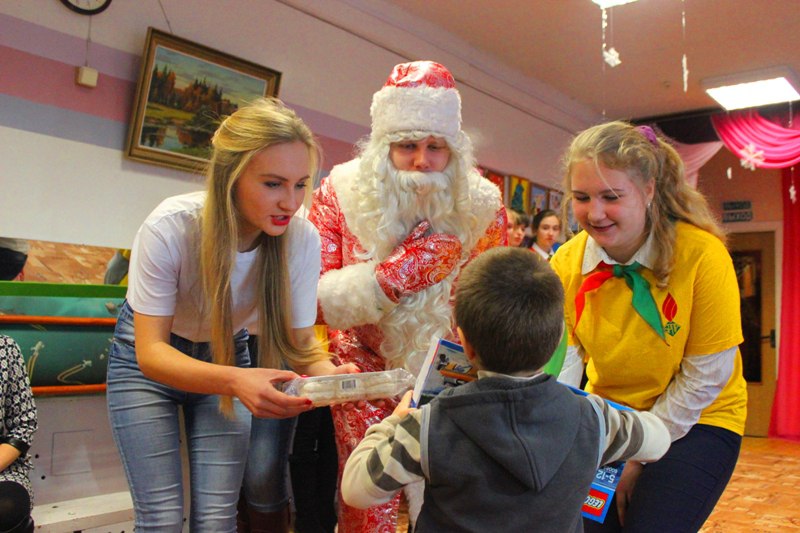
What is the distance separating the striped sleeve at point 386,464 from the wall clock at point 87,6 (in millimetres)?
2781

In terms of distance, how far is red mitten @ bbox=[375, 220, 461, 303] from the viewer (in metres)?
2.15

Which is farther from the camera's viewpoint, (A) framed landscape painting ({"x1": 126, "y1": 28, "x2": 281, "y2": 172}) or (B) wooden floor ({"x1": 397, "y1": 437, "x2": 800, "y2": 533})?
(B) wooden floor ({"x1": 397, "y1": 437, "x2": 800, "y2": 533})

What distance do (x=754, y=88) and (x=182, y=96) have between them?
17.1 ft

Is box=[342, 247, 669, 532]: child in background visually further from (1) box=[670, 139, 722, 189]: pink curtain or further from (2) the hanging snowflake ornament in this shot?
(1) box=[670, 139, 722, 189]: pink curtain

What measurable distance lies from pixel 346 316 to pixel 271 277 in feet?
1.29

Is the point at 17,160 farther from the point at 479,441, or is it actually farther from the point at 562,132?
the point at 562,132

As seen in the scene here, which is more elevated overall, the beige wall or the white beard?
the beige wall

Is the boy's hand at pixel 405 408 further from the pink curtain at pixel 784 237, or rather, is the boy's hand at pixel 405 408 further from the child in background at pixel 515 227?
the pink curtain at pixel 784 237

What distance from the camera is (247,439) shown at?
1846mm

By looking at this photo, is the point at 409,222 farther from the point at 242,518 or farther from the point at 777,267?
the point at 777,267

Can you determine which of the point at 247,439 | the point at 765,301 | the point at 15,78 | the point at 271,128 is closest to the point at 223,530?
the point at 247,439

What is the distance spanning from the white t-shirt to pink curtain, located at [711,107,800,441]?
241 inches

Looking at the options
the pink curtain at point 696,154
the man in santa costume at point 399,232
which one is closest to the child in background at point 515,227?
the pink curtain at point 696,154

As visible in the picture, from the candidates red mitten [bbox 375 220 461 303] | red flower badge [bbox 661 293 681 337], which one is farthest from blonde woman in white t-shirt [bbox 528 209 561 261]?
red flower badge [bbox 661 293 681 337]
